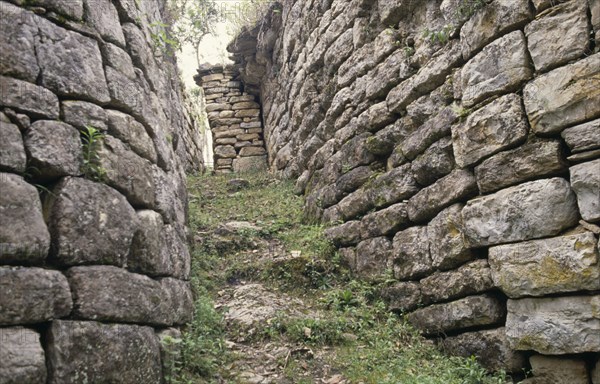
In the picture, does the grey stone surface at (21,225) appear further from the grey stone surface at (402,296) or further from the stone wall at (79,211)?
the grey stone surface at (402,296)

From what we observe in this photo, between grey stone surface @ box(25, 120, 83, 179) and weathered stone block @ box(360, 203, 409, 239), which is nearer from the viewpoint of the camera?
grey stone surface @ box(25, 120, 83, 179)

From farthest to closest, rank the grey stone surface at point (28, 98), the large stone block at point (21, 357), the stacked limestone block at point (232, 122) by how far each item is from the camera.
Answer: the stacked limestone block at point (232, 122), the grey stone surface at point (28, 98), the large stone block at point (21, 357)

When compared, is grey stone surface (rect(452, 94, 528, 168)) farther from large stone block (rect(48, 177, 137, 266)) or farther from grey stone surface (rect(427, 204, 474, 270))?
large stone block (rect(48, 177, 137, 266))

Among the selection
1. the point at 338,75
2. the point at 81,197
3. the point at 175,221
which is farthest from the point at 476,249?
the point at 338,75

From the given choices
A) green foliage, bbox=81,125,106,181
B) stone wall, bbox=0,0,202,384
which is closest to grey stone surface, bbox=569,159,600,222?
stone wall, bbox=0,0,202,384

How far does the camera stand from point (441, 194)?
3.74 m

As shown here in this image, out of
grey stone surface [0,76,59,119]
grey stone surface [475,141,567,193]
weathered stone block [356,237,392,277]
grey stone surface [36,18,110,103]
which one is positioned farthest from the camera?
weathered stone block [356,237,392,277]

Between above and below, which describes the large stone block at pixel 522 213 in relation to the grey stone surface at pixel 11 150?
below

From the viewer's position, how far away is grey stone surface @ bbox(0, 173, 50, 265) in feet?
7.42

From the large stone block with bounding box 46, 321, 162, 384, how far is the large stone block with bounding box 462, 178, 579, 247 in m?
2.37

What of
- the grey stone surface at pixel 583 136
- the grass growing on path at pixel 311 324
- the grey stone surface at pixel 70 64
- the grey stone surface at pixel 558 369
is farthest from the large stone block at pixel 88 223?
the grey stone surface at pixel 583 136

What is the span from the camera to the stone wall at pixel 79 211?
2283 mm

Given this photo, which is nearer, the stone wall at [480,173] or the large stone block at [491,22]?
the stone wall at [480,173]

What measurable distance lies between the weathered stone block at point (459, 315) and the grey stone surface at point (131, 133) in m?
2.55
